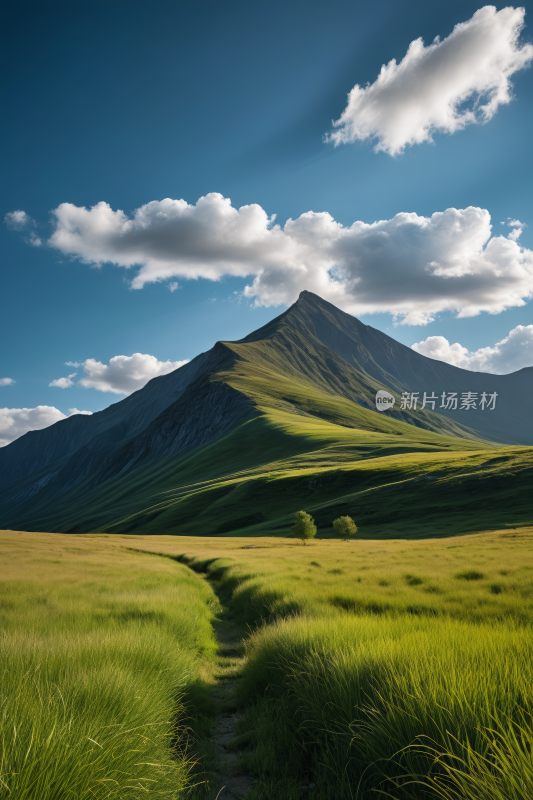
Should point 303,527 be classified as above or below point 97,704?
below

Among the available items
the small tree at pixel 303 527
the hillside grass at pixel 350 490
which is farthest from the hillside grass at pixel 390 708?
the hillside grass at pixel 350 490

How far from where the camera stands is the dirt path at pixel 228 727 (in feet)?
17.7

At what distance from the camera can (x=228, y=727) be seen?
7148 mm

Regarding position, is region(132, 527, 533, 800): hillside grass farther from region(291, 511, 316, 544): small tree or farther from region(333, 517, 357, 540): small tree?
region(333, 517, 357, 540): small tree

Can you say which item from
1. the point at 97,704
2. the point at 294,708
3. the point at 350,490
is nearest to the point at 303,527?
the point at 350,490

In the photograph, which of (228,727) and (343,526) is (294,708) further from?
(343,526)

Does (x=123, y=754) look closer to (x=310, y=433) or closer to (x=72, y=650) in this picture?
(x=72, y=650)

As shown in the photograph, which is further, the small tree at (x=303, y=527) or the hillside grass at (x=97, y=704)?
the small tree at (x=303, y=527)

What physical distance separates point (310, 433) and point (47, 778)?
15422 centimetres

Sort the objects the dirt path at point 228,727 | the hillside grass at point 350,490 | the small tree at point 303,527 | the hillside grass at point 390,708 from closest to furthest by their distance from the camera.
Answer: the hillside grass at point 390,708
the dirt path at point 228,727
the small tree at point 303,527
the hillside grass at point 350,490

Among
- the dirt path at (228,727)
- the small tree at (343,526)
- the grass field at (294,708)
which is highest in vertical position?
the grass field at (294,708)

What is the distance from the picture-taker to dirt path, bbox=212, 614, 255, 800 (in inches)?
213

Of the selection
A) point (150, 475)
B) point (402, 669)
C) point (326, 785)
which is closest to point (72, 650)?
point (326, 785)

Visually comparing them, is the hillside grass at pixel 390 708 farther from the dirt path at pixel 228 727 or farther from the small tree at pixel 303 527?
the small tree at pixel 303 527
